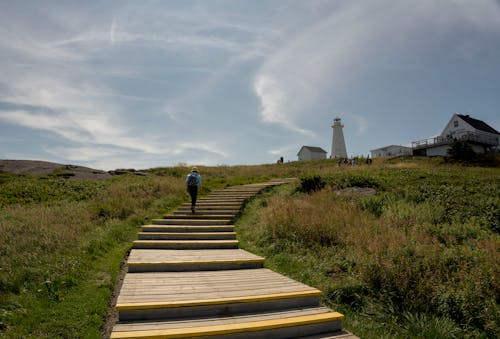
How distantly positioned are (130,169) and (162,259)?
78.8 ft

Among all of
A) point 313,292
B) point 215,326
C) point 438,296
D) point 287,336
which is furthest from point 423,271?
point 215,326

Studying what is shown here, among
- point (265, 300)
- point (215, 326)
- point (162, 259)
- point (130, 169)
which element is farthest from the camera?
point (130, 169)

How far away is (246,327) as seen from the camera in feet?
11.9

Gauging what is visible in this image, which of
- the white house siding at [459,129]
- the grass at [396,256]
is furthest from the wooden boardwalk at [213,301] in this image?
the white house siding at [459,129]

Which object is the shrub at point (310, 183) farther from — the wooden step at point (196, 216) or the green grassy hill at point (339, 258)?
the wooden step at point (196, 216)

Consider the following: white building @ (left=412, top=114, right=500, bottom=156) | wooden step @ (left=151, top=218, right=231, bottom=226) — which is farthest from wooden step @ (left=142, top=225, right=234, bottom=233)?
white building @ (left=412, top=114, right=500, bottom=156)

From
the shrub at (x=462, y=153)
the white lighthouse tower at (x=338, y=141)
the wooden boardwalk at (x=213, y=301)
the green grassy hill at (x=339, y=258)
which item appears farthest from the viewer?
the white lighthouse tower at (x=338, y=141)

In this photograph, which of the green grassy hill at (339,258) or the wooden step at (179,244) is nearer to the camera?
the green grassy hill at (339,258)

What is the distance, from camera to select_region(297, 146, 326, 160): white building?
6216 cm

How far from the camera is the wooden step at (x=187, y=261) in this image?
5883 mm

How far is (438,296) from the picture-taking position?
15.4ft

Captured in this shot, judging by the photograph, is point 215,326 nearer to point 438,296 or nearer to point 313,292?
point 313,292

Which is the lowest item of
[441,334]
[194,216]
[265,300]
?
[441,334]

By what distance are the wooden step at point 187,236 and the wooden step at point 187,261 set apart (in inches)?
40.8
